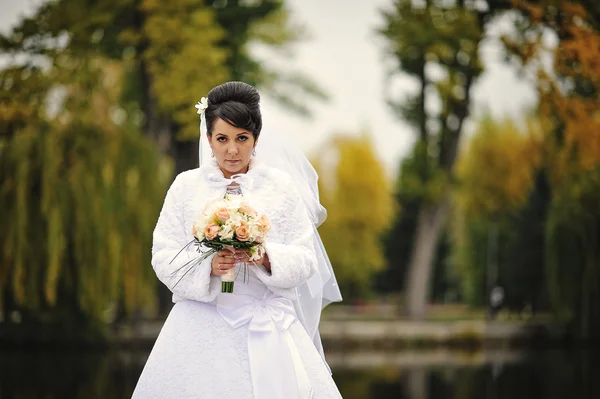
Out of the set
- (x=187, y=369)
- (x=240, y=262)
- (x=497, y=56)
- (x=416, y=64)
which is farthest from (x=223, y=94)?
(x=416, y=64)

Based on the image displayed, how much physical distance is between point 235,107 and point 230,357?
3.22 feet

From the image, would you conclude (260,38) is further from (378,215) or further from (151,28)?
(378,215)

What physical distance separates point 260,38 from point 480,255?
41.8 feet

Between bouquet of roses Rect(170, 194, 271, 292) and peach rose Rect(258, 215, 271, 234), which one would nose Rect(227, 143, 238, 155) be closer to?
bouquet of roses Rect(170, 194, 271, 292)

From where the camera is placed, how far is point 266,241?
12.7ft

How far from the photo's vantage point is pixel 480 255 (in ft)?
110

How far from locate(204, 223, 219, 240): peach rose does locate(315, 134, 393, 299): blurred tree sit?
29326 millimetres

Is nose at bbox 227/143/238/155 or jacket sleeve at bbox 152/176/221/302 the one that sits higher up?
nose at bbox 227/143/238/155

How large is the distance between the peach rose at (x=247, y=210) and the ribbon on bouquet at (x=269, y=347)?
1.28 feet

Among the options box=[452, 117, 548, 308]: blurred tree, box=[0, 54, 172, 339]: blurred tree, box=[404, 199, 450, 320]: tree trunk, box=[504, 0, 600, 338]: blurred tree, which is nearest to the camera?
box=[504, 0, 600, 338]: blurred tree

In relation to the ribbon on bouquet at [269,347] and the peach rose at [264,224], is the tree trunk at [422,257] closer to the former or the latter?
the ribbon on bouquet at [269,347]

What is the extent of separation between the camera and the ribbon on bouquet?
3820 mm

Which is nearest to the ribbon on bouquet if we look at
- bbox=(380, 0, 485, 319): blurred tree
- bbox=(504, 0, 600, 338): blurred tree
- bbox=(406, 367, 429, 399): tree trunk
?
bbox=(504, 0, 600, 338): blurred tree

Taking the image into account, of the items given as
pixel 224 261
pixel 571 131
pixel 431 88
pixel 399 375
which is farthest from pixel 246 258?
pixel 431 88
